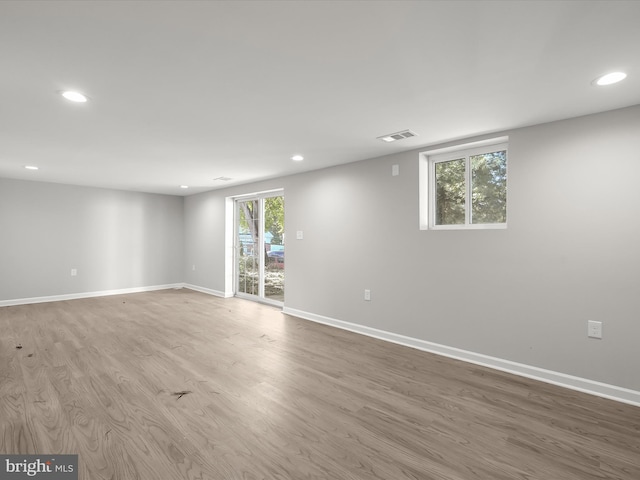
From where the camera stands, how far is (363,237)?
404 cm

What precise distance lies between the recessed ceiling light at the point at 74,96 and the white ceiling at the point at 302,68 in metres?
0.07

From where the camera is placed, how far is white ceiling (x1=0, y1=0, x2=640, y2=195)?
4.66 feet

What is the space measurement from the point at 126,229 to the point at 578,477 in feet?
25.4

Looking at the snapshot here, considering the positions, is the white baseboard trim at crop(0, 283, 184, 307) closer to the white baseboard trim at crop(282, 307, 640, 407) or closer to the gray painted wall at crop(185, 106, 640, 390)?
the gray painted wall at crop(185, 106, 640, 390)

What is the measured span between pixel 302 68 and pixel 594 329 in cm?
303

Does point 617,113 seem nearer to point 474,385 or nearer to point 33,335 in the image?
point 474,385

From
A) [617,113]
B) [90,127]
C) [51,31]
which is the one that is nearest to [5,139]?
[90,127]

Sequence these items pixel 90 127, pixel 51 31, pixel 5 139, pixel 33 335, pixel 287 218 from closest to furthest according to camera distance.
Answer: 1. pixel 51 31
2. pixel 90 127
3. pixel 5 139
4. pixel 33 335
5. pixel 287 218

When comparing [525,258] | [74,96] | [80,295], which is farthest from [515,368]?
[80,295]

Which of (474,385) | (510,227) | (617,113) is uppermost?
(617,113)

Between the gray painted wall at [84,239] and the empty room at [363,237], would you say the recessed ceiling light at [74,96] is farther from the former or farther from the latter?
the gray painted wall at [84,239]

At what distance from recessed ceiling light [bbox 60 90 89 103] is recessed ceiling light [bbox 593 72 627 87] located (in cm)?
355

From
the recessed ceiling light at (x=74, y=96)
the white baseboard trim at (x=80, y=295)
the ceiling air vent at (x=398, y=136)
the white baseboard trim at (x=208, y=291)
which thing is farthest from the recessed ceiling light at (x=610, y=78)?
the white baseboard trim at (x=80, y=295)

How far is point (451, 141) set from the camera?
3254 mm
